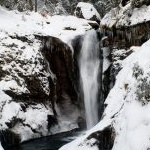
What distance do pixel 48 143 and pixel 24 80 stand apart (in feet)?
10.4

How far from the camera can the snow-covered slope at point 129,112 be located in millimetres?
5219

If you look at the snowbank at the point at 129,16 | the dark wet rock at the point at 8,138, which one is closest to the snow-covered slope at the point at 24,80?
the dark wet rock at the point at 8,138

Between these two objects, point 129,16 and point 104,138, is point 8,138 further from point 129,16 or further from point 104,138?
point 104,138

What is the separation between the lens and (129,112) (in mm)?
5660

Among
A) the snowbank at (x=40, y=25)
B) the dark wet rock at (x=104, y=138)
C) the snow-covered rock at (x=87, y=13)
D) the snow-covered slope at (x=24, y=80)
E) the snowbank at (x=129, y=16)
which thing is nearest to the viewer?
the dark wet rock at (x=104, y=138)

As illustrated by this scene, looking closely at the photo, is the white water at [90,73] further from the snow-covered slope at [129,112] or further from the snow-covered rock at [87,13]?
the snow-covered slope at [129,112]

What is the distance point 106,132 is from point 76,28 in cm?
1532

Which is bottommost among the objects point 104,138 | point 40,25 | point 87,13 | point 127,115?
point 104,138

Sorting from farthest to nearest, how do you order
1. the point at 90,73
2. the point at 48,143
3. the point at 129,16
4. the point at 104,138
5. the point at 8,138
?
the point at 90,73, the point at 129,16, the point at 48,143, the point at 8,138, the point at 104,138

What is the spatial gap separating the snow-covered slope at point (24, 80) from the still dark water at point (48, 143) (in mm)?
382

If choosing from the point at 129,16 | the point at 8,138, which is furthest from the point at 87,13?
the point at 8,138

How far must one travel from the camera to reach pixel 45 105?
16609 millimetres

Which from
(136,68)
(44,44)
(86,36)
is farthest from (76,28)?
(136,68)

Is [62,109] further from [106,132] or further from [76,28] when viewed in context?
[106,132]
